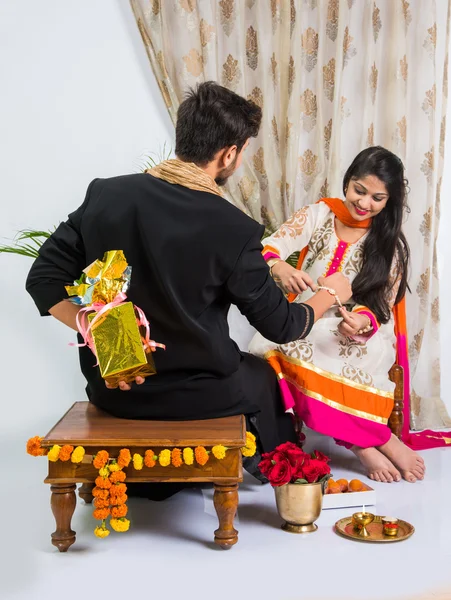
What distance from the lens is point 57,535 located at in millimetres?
Answer: 2320

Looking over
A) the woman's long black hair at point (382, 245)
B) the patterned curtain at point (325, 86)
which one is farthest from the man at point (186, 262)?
the patterned curtain at point (325, 86)

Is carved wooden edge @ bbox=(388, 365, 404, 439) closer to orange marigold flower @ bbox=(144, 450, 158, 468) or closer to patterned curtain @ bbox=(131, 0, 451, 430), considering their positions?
patterned curtain @ bbox=(131, 0, 451, 430)

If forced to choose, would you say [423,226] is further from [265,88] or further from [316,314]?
[316,314]

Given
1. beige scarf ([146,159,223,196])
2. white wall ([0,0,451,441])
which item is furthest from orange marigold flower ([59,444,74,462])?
white wall ([0,0,451,441])

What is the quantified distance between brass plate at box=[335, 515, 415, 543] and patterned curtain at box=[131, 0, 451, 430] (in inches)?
62.5

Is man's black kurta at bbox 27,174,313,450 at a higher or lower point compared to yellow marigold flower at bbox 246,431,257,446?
higher

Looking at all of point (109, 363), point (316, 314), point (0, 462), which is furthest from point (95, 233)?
point (0, 462)

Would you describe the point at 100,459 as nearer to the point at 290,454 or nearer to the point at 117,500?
the point at 117,500

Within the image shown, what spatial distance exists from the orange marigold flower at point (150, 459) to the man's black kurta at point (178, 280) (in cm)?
22

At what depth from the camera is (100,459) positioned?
7.34 ft

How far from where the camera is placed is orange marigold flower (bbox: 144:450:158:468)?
2.26 m

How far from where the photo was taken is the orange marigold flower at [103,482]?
88.0 inches

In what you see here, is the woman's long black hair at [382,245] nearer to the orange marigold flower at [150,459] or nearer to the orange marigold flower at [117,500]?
the orange marigold flower at [150,459]

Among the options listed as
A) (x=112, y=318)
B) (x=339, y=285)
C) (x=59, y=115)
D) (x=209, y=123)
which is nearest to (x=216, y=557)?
(x=112, y=318)
